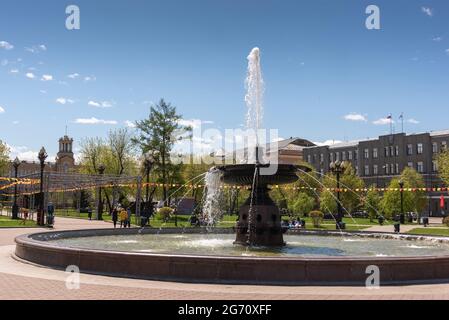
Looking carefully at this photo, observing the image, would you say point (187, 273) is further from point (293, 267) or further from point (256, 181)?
point (256, 181)

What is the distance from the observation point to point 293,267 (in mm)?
9984

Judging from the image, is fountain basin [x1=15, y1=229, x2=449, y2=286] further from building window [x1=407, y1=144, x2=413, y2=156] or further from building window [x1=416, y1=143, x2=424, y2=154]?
building window [x1=407, y1=144, x2=413, y2=156]

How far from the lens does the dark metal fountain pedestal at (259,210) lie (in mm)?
15367

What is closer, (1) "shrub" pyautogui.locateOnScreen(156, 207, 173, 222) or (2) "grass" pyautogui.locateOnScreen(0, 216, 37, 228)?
(2) "grass" pyautogui.locateOnScreen(0, 216, 37, 228)

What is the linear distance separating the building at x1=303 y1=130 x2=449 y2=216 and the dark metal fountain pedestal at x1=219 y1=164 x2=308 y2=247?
70.3m

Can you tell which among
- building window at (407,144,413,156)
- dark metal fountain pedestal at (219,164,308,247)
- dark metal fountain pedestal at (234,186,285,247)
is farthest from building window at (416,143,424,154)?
dark metal fountain pedestal at (234,186,285,247)

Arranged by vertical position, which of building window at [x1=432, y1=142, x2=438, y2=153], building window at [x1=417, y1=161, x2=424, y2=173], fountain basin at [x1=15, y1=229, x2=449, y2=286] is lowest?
fountain basin at [x1=15, y1=229, x2=449, y2=286]

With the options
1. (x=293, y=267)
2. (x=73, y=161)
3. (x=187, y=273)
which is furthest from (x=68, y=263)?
(x=73, y=161)

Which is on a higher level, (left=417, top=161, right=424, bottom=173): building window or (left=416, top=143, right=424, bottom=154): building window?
(left=416, top=143, right=424, bottom=154): building window

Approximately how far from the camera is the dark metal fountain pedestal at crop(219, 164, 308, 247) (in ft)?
50.4

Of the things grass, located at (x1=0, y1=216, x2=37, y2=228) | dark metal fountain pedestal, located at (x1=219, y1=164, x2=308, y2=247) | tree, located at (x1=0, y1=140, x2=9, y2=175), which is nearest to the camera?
dark metal fountain pedestal, located at (x1=219, y1=164, x2=308, y2=247)
